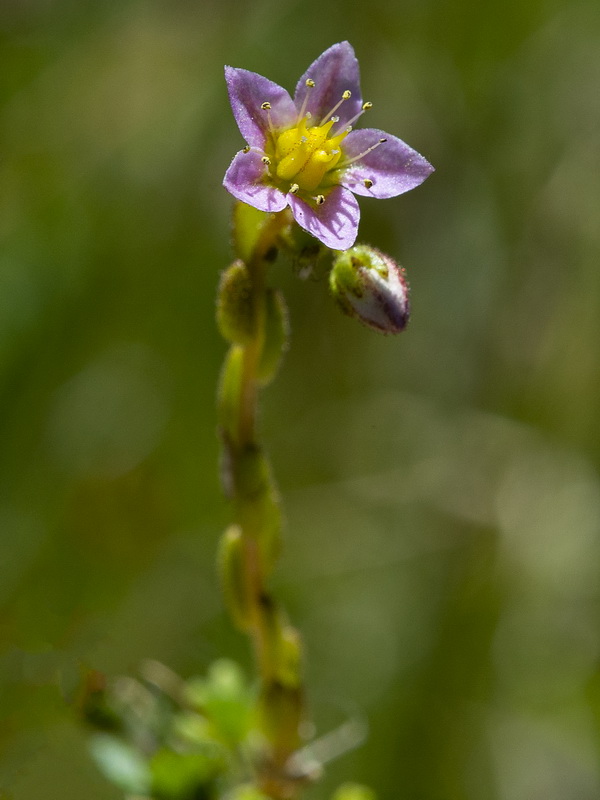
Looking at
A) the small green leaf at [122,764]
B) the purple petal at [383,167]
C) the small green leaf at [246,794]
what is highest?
the purple petal at [383,167]

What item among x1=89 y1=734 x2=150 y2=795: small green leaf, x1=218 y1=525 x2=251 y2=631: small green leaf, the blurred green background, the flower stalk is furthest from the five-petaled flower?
the blurred green background

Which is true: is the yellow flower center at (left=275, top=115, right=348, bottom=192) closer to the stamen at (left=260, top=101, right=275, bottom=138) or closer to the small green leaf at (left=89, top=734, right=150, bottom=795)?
the stamen at (left=260, top=101, right=275, bottom=138)

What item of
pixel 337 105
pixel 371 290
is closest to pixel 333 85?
pixel 337 105

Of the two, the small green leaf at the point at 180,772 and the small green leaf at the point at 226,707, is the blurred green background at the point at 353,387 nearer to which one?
the small green leaf at the point at 226,707

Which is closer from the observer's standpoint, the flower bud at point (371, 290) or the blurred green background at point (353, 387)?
the flower bud at point (371, 290)

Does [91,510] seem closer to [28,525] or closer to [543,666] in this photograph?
[28,525]

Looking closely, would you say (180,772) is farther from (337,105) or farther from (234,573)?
(337,105)

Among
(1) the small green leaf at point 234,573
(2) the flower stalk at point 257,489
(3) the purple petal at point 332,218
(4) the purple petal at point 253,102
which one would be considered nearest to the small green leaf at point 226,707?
(2) the flower stalk at point 257,489
